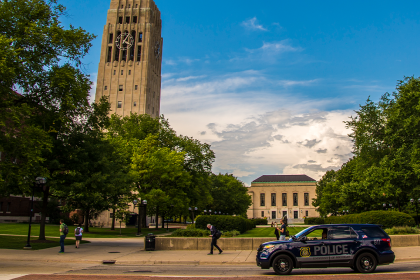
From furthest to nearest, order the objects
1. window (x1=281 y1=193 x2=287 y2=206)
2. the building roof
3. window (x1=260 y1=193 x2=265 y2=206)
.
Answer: the building roof, window (x1=260 y1=193 x2=265 y2=206), window (x1=281 y1=193 x2=287 y2=206)

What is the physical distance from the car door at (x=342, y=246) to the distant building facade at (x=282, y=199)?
124m

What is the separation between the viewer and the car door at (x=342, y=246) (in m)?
12.7

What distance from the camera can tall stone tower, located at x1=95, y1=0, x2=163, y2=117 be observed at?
75.0 meters

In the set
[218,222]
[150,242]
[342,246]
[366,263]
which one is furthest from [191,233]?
[366,263]

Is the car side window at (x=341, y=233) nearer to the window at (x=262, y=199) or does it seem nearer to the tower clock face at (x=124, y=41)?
the tower clock face at (x=124, y=41)

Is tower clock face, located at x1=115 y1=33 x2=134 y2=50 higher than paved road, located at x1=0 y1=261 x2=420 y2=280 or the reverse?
higher

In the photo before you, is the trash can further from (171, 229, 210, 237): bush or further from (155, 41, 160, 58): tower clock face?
(155, 41, 160, 58): tower clock face

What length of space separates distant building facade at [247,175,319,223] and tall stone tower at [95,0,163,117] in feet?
225

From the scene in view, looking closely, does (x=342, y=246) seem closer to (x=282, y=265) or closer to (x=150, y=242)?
(x=282, y=265)

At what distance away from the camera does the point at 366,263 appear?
1275 centimetres

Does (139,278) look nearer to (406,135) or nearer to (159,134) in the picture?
(406,135)

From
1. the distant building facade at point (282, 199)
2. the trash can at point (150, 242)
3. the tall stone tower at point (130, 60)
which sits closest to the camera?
the trash can at point (150, 242)

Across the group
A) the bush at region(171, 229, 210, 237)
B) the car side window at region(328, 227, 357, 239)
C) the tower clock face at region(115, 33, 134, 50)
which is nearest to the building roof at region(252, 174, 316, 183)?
the tower clock face at region(115, 33, 134, 50)

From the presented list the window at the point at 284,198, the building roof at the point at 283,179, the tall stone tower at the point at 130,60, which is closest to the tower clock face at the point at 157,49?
the tall stone tower at the point at 130,60
